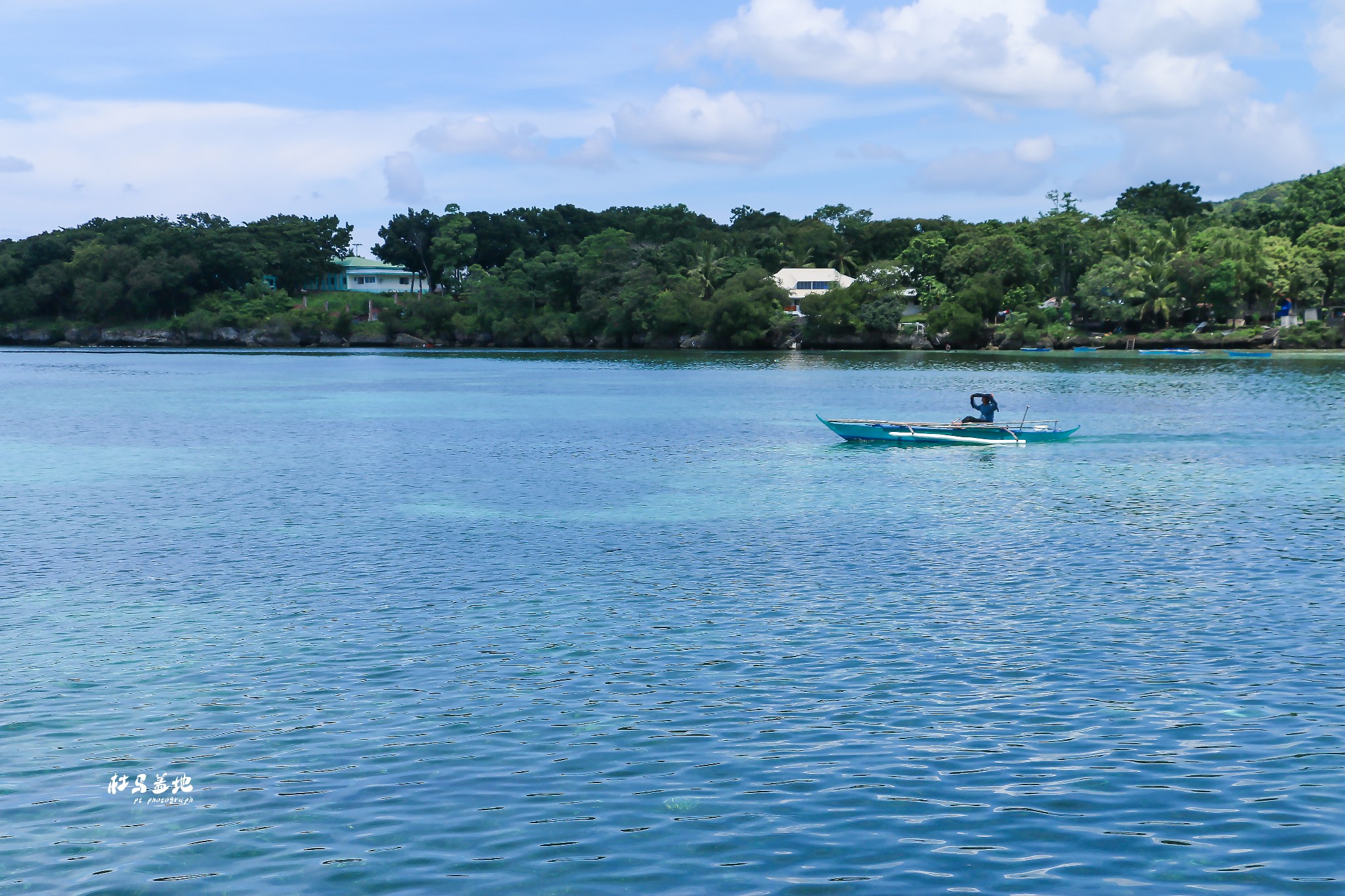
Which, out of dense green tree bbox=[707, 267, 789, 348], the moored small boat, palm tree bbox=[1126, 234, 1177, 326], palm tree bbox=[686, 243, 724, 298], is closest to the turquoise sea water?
the moored small boat

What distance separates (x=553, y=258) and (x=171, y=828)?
189 metres

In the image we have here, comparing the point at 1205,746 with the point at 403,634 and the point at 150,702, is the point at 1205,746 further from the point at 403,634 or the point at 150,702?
the point at 150,702

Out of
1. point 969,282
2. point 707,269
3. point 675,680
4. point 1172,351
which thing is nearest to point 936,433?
point 675,680

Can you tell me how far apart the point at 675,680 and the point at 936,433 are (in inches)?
1421

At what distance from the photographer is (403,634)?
20.3m

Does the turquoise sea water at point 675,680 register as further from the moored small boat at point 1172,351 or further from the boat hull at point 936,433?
the moored small boat at point 1172,351

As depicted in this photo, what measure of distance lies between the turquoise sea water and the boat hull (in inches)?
291

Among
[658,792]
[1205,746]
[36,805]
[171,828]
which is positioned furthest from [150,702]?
[1205,746]

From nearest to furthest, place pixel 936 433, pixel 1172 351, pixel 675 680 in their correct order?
1. pixel 675 680
2. pixel 936 433
3. pixel 1172 351

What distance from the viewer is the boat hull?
51594mm

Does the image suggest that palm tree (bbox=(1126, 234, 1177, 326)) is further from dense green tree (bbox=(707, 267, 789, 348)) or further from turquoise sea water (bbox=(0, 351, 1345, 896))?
turquoise sea water (bbox=(0, 351, 1345, 896))

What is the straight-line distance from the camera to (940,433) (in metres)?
51.8

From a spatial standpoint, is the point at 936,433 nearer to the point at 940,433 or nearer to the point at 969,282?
the point at 940,433

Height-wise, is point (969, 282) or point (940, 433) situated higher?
point (969, 282)
